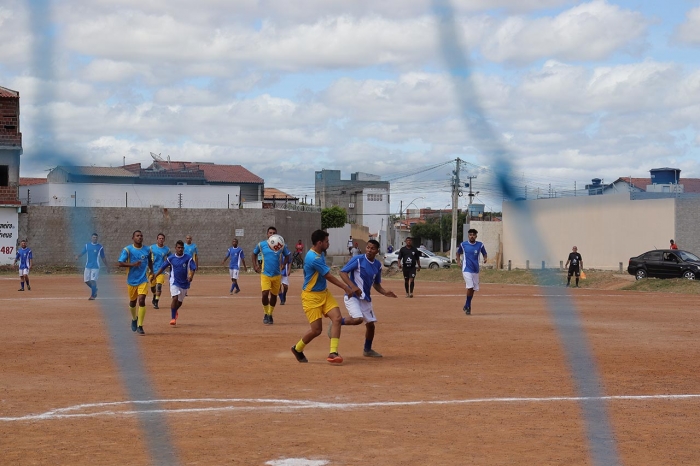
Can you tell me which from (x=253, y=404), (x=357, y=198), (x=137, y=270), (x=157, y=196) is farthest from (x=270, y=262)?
(x=357, y=198)

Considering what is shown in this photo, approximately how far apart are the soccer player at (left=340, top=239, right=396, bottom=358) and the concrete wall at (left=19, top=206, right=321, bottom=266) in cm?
4149

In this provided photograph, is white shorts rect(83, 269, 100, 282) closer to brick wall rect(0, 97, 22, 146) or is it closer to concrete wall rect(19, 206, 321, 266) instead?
brick wall rect(0, 97, 22, 146)

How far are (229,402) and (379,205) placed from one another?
9877 cm

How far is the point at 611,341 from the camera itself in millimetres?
16953

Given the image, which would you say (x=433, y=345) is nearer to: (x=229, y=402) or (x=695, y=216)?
(x=229, y=402)

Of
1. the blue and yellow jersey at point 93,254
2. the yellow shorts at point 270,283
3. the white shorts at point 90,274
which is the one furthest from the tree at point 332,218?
the yellow shorts at point 270,283

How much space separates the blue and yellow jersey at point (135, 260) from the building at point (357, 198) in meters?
86.3

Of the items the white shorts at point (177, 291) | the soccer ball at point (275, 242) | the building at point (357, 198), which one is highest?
the building at point (357, 198)

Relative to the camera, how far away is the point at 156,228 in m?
58.7

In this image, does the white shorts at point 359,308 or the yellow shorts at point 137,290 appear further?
the yellow shorts at point 137,290

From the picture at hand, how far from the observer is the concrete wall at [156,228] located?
5478 cm

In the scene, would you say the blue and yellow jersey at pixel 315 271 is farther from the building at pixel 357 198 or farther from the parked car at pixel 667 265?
the building at pixel 357 198

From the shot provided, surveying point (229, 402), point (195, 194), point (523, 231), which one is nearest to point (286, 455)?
point (229, 402)

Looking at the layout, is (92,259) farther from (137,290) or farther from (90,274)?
(137,290)
